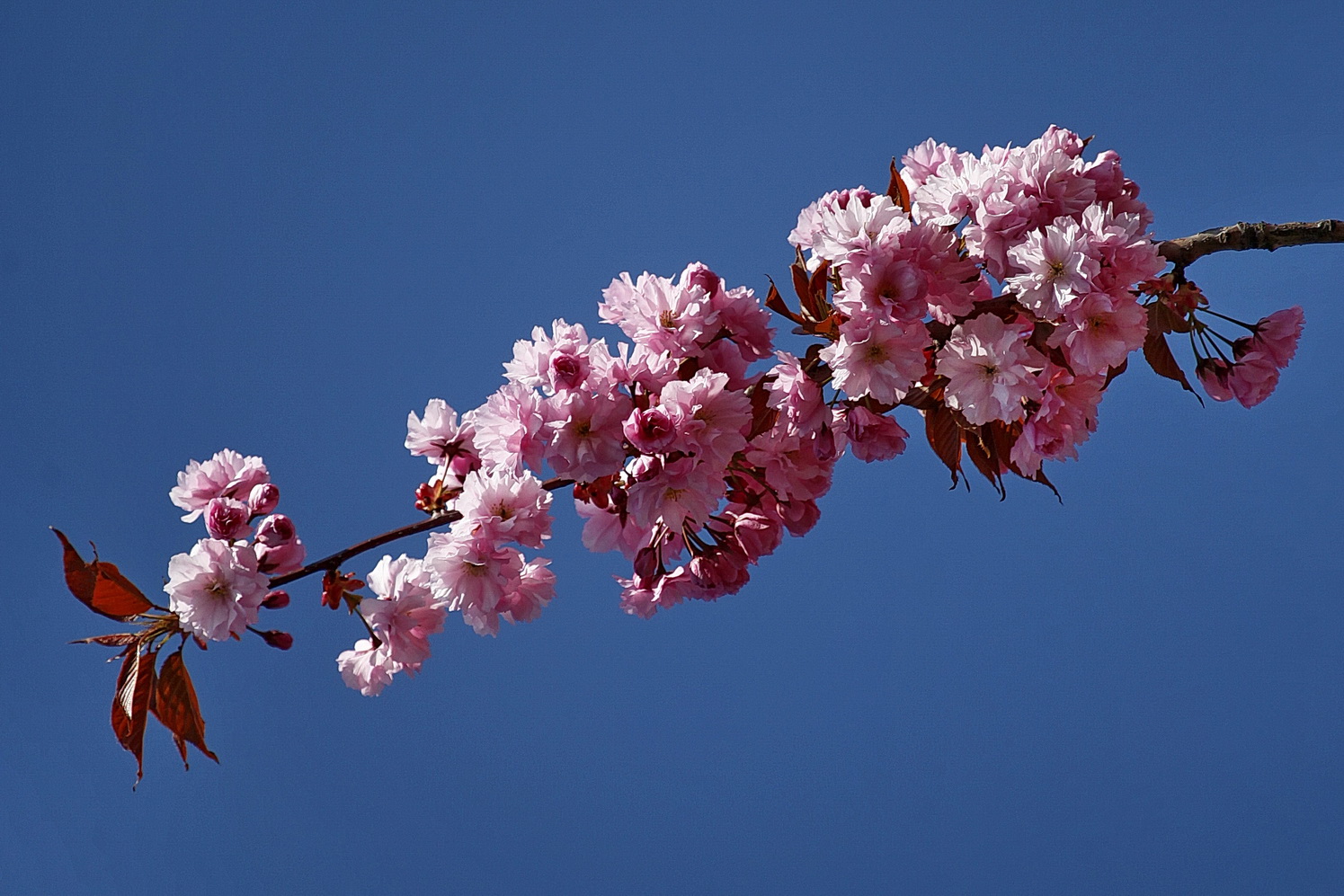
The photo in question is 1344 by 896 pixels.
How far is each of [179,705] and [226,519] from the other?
0.16 m

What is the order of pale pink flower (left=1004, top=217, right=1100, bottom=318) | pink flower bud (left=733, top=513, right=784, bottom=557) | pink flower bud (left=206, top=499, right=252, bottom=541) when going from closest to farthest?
pale pink flower (left=1004, top=217, right=1100, bottom=318), pink flower bud (left=206, top=499, right=252, bottom=541), pink flower bud (left=733, top=513, right=784, bottom=557)

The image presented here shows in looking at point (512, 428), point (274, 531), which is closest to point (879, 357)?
point (512, 428)

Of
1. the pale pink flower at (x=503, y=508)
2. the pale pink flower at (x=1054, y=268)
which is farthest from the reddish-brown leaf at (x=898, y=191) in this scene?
the pale pink flower at (x=503, y=508)

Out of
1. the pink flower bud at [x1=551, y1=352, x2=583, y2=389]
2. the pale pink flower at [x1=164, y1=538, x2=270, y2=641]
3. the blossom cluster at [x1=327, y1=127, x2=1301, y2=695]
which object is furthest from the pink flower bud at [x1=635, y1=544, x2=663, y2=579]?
the pale pink flower at [x1=164, y1=538, x2=270, y2=641]

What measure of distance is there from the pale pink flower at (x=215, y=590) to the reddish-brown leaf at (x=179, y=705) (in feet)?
0.22

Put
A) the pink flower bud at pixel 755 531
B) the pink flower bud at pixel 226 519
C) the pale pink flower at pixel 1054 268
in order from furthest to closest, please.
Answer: the pink flower bud at pixel 755 531 < the pink flower bud at pixel 226 519 < the pale pink flower at pixel 1054 268

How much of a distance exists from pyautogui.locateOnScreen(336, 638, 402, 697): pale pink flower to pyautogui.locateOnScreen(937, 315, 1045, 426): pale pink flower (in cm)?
56

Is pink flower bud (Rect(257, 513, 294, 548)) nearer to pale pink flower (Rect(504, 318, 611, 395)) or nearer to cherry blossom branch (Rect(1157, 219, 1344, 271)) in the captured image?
pale pink flower (Rect(504, 318, 611, 395))

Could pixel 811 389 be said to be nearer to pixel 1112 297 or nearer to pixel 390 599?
pixel 1112 297

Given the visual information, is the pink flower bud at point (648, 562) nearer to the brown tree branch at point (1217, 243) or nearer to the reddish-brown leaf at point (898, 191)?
the brown tree branch at point (1217, 243)

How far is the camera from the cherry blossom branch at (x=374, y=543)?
874mm

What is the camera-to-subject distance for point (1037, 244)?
79cm


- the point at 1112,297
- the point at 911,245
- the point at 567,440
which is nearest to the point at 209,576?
the point at 567,440

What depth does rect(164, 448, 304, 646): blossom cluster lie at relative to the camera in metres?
0.82
